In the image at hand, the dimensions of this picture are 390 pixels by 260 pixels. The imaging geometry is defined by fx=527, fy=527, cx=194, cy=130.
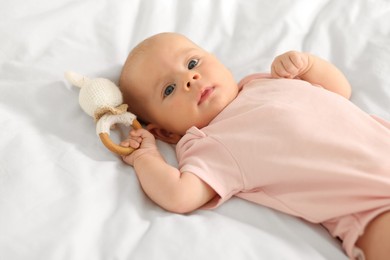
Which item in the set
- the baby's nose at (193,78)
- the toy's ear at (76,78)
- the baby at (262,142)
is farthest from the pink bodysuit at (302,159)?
the toy's ear at (76,78)

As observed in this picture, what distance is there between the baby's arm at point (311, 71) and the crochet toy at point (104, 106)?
1.31 ft

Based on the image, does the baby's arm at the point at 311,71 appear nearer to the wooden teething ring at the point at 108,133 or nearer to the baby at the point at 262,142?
the baby at the point at 262,142

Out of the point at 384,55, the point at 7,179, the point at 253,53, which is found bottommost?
the point at 7,179

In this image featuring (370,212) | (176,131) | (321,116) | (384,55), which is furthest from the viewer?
(384,55)

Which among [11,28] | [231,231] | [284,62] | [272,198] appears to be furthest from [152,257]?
[11,28]

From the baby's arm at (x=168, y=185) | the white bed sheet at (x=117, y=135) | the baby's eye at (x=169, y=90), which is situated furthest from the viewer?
the baby's eye at (x=169, y=90)

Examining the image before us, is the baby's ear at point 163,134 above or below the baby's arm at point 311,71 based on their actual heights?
below

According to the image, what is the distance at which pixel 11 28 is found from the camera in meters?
1.41

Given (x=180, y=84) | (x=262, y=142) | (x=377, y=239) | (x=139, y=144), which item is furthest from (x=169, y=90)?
(x=377, y=239)

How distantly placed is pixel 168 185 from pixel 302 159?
288 millimetres

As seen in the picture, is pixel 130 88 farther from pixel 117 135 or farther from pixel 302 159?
pixel 302 159

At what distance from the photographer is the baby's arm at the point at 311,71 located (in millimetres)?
1360

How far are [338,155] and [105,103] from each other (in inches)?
21.3

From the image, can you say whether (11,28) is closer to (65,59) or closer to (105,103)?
(65,59)
